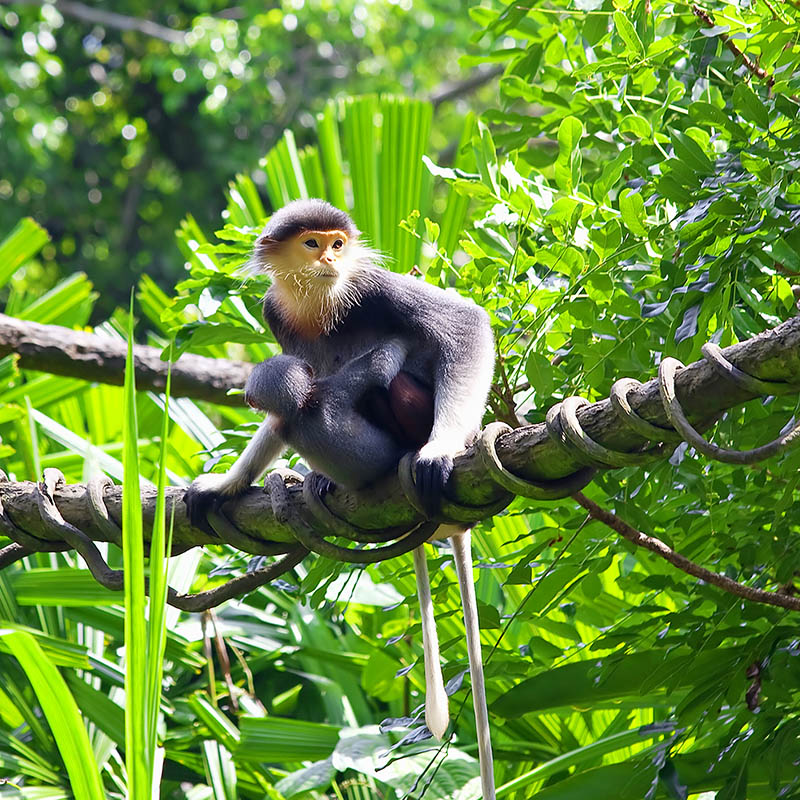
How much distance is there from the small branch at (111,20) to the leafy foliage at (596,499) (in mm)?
6548

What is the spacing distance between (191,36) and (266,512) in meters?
7.44

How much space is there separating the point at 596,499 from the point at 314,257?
28.6 inches

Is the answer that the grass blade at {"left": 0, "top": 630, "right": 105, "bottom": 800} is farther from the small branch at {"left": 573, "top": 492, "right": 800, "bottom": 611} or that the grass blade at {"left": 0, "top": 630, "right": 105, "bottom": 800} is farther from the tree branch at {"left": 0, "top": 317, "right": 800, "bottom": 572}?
the small branch at {"left": 573, "top": 492, "right": 800, "bottom": 611}

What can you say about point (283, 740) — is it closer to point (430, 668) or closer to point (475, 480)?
point (430, 668)

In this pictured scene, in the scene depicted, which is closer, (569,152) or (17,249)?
(569,152)

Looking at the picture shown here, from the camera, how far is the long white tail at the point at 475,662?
5.20 feet

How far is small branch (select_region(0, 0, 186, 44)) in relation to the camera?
8672mm

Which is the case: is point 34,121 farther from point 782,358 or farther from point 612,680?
point 782,358

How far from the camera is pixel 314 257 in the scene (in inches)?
82.8

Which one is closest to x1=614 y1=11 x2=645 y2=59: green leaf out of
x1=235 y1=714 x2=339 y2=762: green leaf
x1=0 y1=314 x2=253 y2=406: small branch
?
x1=235 y1=714 x2=339 y2=762: green leaf

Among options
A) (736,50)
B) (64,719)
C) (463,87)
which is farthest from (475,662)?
(463,87)

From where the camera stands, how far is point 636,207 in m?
1.63

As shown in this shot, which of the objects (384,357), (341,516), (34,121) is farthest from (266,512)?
(34,121)

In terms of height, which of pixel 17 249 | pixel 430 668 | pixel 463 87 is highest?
pixel 463 87
